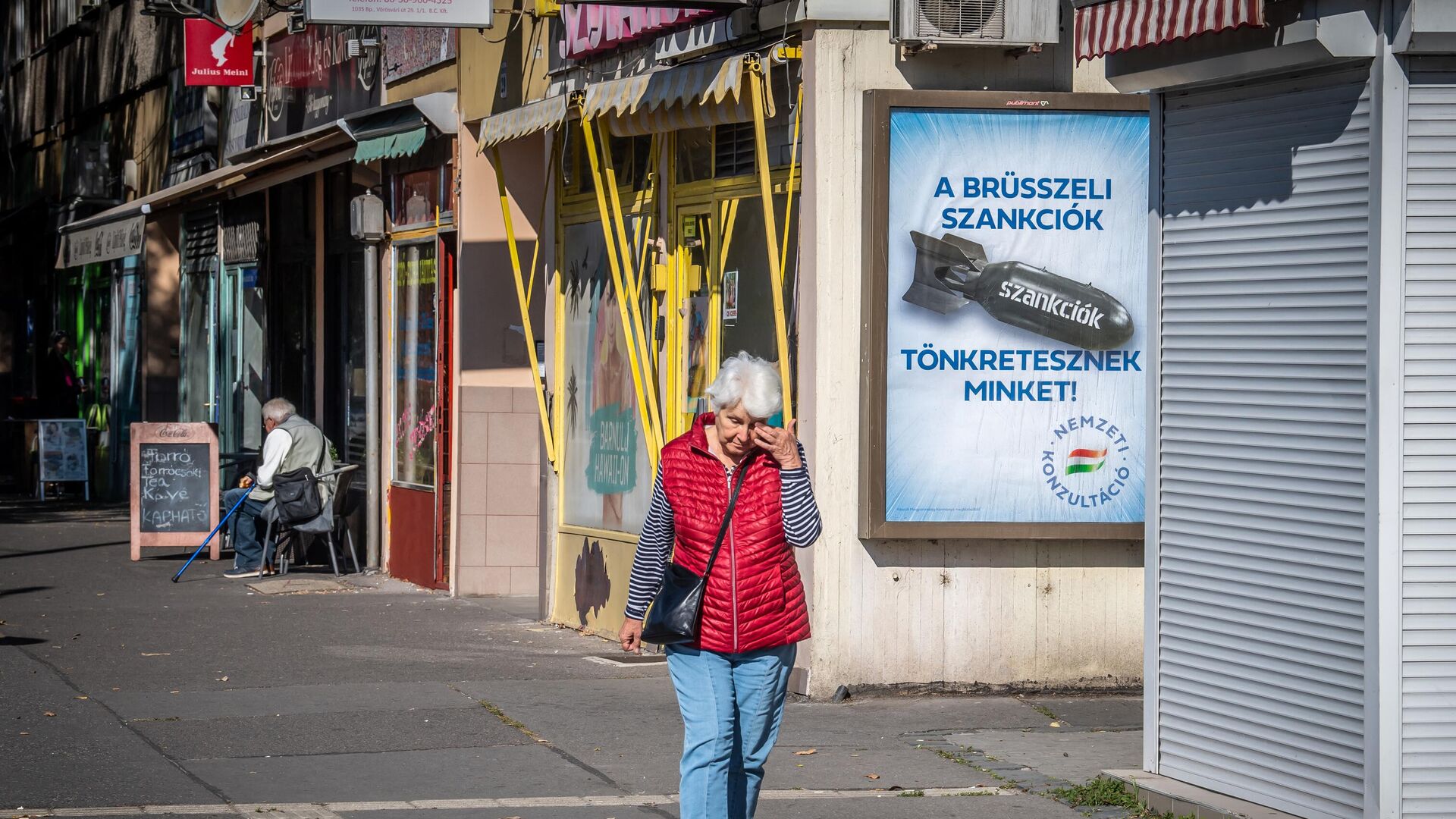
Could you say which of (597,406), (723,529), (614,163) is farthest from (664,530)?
(614,163)

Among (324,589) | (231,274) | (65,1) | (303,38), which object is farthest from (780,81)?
(65,1)

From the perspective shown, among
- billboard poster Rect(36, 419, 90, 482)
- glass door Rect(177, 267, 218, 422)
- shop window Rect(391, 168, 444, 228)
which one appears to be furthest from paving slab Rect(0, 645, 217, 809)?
billboard poster Rect(36, 419, 90, 482)

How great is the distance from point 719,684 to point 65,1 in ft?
79.4

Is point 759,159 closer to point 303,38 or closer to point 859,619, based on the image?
point 859,619

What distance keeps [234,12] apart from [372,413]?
3215 millimetres

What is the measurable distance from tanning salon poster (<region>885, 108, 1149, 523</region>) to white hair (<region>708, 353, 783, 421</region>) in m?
3.65

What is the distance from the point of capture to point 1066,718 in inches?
353

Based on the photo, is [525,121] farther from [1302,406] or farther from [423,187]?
[1302,406]

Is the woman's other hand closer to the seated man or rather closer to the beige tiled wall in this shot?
the beige tiled wall

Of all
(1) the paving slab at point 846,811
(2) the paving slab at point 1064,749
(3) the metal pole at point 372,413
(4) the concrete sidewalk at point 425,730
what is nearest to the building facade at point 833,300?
(4) the concrete sidewalk at point 425,730

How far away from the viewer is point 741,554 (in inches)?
229

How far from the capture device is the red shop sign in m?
18.1

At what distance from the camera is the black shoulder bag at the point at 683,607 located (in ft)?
18.9

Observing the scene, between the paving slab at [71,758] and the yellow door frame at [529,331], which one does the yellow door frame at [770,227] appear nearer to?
the yellow door frame at [529,331]
